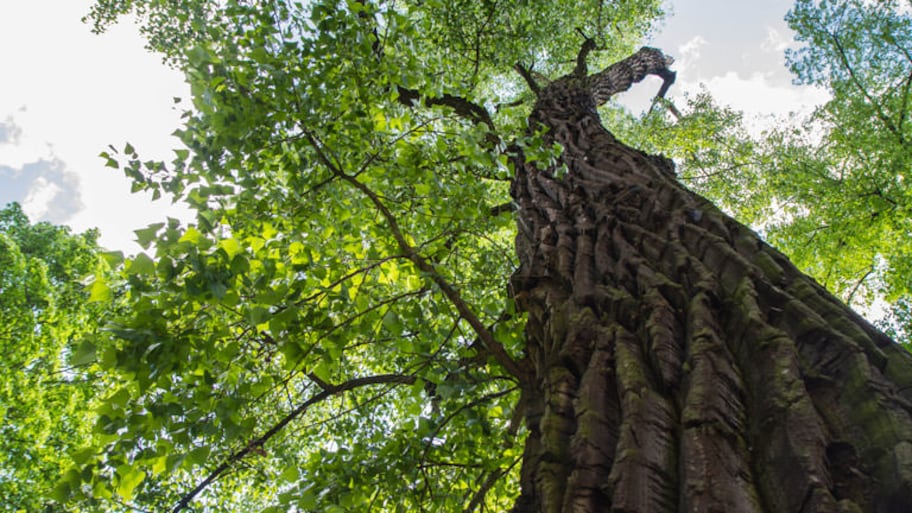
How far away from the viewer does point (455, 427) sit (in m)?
4.04

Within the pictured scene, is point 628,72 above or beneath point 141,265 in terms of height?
above

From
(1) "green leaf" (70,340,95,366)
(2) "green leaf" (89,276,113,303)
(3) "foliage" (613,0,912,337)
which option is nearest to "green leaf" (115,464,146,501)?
(1) "green leaf" (70,340,95,366)

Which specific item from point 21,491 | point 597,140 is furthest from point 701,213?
point 21,491

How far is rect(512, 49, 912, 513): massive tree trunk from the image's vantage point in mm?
1252

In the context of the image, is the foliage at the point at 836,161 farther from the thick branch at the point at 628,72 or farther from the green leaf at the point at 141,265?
the green leaf at the point at 141,265

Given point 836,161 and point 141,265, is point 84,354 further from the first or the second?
point 836,161

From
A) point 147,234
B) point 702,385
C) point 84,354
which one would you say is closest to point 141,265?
point 147,234

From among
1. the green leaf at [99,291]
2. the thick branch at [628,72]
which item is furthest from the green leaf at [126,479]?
the thick branch at [628,72]

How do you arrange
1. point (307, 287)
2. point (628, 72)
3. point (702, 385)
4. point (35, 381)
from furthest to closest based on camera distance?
point (35, 381) < point (628, 72) < point (307, 287) < point (702, 385)

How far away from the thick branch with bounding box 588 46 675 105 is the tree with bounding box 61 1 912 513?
3.28 metres

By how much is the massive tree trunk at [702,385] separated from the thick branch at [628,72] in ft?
22.1

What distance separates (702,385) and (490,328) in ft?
6.65

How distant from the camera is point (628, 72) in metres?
9.70

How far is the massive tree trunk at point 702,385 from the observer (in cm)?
125
